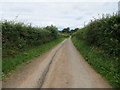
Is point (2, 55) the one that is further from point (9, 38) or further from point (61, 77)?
point (61, 77)

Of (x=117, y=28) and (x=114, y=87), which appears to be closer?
(x=114, y=87)

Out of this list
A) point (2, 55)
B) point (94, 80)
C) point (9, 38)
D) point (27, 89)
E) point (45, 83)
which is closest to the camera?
point (27, 89)

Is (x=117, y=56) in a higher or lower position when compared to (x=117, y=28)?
lower

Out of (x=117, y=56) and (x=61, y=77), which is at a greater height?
(x=117, y=56)

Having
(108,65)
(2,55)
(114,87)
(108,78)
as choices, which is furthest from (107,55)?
(2,55)

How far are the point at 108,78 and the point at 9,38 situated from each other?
6.93 meters

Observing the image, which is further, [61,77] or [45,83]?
[61,77]

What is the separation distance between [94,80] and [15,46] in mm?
6449

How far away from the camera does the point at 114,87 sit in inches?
182

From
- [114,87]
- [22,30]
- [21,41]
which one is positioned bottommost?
[114,87]

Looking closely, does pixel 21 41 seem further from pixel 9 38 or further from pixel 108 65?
pixel 108 65

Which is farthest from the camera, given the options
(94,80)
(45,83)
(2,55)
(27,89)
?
(2,55)

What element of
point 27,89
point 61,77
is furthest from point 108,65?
point 27,89

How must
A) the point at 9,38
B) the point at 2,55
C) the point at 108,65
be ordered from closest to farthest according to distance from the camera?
the point at 108,65 < the point at 2,55 < the point at 9,38
